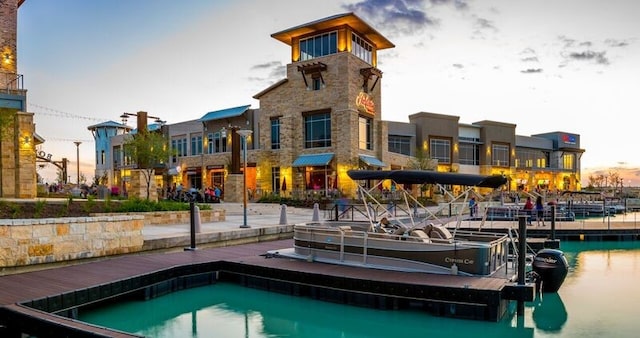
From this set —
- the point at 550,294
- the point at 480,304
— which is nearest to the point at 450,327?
the point at 480,304

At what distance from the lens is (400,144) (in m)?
60.4

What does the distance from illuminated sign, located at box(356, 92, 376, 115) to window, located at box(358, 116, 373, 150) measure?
77 centimetres

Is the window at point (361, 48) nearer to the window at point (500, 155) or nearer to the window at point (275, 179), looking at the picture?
the window at point (275, 179)

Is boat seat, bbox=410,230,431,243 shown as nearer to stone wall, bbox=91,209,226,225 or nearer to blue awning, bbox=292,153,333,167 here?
stone wall, bbox=91,209,226,225

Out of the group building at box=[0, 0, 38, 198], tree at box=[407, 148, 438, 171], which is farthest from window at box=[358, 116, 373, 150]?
building at box=[0, 0, 38, 198]

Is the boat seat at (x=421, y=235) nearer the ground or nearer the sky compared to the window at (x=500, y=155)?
nearer the ground

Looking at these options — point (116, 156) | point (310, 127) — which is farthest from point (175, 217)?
point (116, 156)

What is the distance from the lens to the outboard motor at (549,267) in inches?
457

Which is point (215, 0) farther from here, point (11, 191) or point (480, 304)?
point (480, 304)

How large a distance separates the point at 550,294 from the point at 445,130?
5218 cm

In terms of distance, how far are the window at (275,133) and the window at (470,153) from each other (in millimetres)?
32890

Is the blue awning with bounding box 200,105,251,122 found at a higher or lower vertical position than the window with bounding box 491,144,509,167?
higher

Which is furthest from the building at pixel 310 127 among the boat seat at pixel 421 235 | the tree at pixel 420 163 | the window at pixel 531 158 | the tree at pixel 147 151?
the window at pixel 531 158

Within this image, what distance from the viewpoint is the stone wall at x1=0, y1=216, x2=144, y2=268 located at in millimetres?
10406
